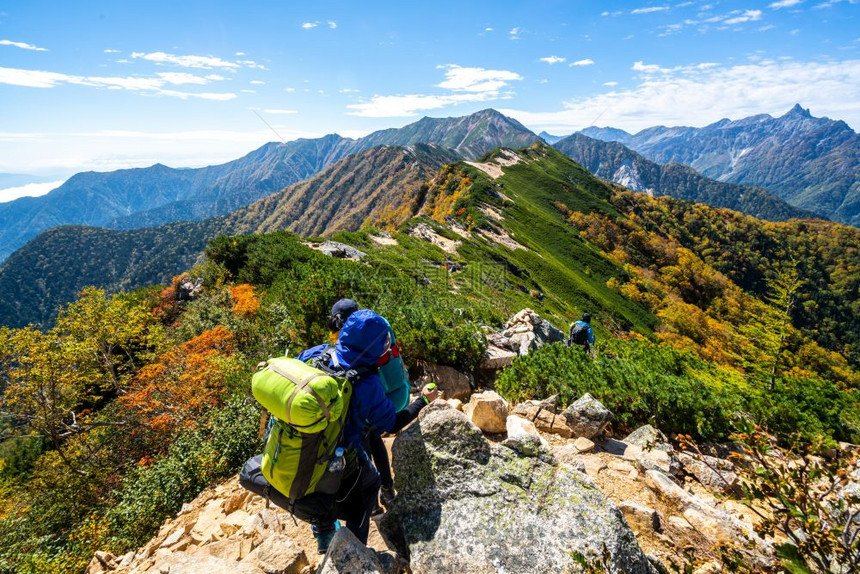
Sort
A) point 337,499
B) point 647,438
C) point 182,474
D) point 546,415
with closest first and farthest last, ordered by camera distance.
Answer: point 337,499, point 647,438, point 182,474, point 546,415

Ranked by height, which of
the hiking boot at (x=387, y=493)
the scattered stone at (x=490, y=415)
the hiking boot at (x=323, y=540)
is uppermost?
the hiking boot at (x=323, y=540)

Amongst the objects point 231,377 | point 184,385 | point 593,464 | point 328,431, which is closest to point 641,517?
point 593,464

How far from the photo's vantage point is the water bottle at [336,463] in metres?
3.87

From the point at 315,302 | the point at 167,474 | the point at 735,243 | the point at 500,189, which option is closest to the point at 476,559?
the point at 167,474

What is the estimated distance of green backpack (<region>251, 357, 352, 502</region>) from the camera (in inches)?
137

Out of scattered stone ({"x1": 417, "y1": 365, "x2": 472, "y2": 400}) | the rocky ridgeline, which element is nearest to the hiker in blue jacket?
the rocky ridgeline

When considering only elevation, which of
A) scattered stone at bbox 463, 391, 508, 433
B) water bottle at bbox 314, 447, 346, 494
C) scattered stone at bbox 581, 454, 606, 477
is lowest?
scattered stone at bbox 581, 454, 606, 477

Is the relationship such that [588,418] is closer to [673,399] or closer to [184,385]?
[673,399]

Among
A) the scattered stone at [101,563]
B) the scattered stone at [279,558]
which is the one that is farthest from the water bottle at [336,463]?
the scattered stone at [101,563]

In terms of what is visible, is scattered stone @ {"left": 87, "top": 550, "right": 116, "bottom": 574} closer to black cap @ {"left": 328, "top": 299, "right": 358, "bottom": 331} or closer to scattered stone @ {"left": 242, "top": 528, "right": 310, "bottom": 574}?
scattered stone @ {"left": 242, "top": 528, "right": 310, "bottom": 574}

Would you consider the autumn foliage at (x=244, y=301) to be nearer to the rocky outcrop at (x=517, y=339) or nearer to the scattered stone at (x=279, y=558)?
the rocky outcrop at (x=517, y=339)

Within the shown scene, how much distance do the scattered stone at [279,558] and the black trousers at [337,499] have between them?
0.92ft

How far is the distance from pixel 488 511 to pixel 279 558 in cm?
228

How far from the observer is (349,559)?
364 cm
